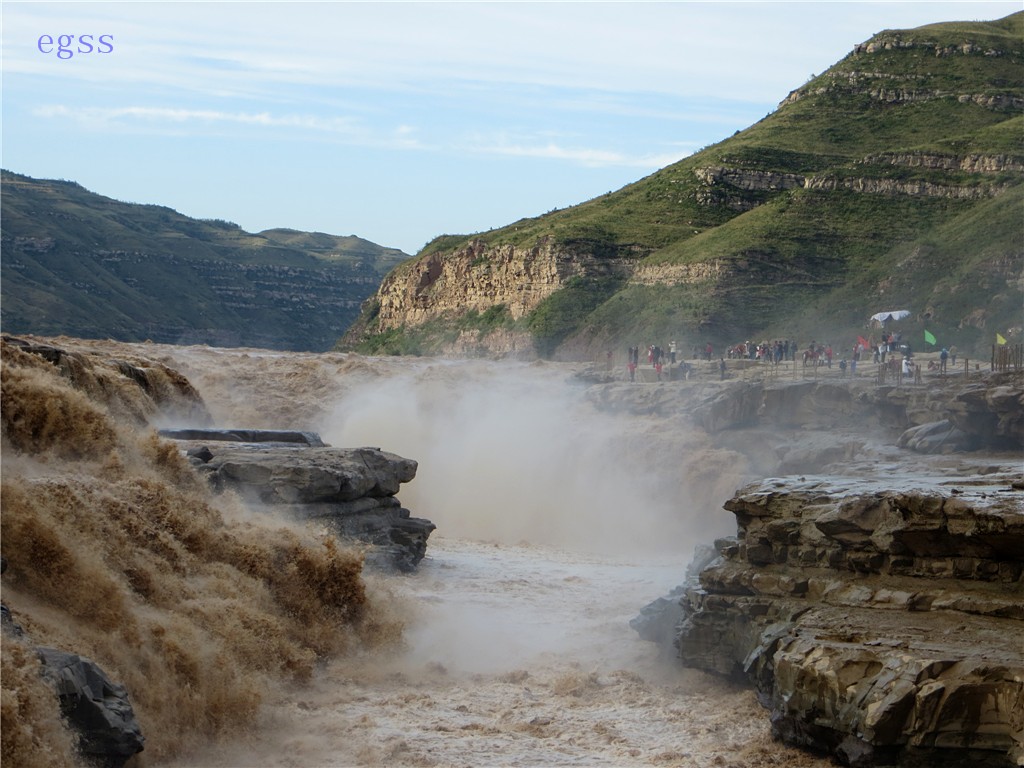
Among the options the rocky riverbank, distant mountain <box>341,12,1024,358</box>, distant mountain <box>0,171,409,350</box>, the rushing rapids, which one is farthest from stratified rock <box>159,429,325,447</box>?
distant mountain <box>0,171,409,350</box>

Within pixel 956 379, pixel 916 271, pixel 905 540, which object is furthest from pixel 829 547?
pixel 916 271

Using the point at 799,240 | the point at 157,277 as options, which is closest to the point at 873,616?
the point at 799,240

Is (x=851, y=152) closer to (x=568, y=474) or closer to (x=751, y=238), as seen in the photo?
(x=751, y=238)

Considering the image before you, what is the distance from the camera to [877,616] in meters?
13.1

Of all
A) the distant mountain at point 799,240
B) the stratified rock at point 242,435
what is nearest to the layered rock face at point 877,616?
the stratified rock at point 242,435

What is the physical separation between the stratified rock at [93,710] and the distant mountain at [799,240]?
47112 mm

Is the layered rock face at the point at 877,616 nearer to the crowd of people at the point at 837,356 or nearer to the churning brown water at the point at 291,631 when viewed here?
the churning brown water at the point at 291,631

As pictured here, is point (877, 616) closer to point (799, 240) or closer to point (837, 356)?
point (837, 356)

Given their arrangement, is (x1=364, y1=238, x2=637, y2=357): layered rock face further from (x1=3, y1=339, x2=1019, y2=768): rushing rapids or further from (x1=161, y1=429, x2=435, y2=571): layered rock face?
(x1=161, y1=429, x2=435, y2=571): layered rock face

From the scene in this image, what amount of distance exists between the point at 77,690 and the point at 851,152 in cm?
8062

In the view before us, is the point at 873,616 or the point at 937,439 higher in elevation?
the point at 937,439

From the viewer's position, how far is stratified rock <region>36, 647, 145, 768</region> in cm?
1062

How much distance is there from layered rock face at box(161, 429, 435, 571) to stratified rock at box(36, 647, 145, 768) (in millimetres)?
8748

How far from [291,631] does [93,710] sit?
5.56 metres
